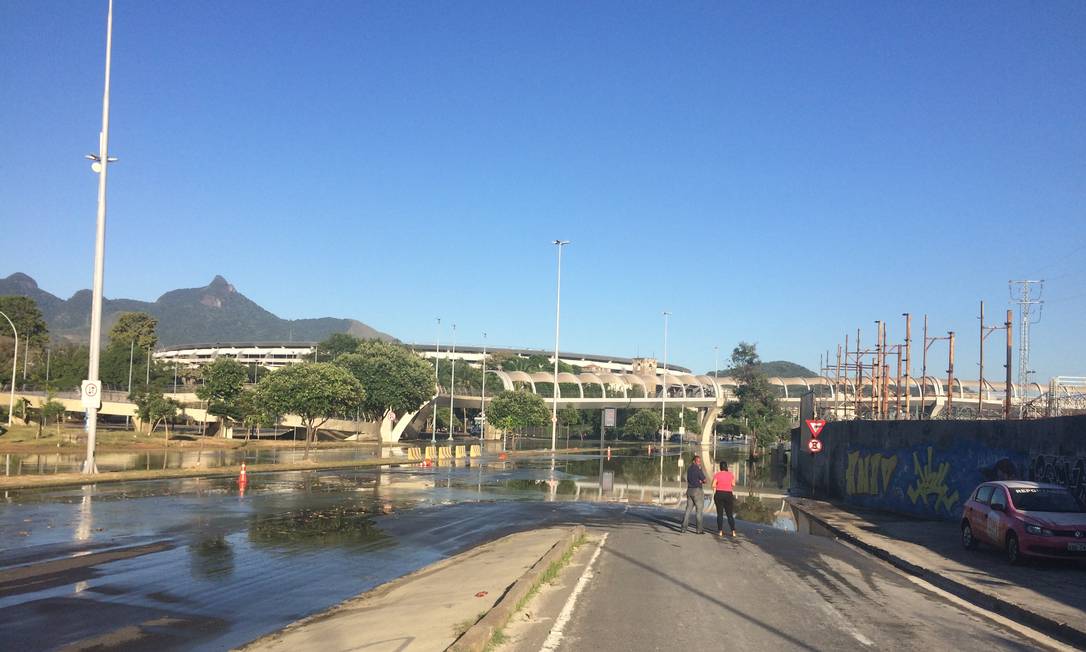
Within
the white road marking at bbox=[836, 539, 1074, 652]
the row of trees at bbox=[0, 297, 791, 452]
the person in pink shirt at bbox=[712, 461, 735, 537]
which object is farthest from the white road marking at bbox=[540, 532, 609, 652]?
the row of trees at bbox=[0, 297, 791, 452]

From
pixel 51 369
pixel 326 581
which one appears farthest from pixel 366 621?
pixel 51 369

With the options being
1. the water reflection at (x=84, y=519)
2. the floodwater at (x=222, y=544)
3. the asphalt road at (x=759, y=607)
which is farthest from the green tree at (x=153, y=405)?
the asphalt road at (x=759, y=607)

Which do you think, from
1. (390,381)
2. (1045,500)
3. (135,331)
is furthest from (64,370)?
(1045,500)

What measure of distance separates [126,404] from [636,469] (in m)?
54.8

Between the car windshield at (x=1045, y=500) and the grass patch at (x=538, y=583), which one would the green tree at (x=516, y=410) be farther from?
the car windshield at (x=1045, y=500)

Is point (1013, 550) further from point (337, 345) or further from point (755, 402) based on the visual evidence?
point (337, 345)

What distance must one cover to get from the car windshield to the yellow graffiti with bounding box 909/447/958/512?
752 centimetres

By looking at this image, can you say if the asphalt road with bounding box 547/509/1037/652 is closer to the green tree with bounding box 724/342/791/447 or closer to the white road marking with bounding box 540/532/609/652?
the white road marking with bounding box 540/532/609/652

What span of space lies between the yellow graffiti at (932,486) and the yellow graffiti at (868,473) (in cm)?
191

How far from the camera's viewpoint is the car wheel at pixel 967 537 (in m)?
17.2

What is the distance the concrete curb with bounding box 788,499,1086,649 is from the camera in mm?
9906

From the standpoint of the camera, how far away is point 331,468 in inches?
1719

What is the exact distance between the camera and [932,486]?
24297mm

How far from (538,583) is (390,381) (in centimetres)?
7264
